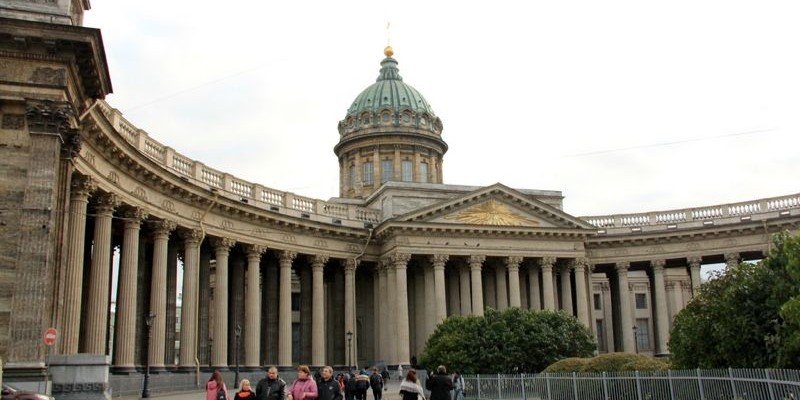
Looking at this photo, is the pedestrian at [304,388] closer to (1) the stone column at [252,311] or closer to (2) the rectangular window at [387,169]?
(1) the stone column at [252,311]

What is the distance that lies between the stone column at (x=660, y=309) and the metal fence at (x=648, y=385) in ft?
96.3

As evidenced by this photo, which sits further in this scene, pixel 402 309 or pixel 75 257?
pixel 402 309

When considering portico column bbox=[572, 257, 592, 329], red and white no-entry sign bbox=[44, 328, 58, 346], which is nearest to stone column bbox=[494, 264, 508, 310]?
portico column bbox=[572, 257, 592, 329]

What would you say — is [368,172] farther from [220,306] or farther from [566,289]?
[220,306]

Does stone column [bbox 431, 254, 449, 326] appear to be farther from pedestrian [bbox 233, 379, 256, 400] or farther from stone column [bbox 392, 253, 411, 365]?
pedestrian [bbox 233, 379, 256, 400]

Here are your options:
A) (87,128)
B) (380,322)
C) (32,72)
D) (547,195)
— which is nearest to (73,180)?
(87,128)

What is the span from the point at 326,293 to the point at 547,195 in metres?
20.6

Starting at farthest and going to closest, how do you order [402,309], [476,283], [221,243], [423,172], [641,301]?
1. [641,301]
2. [423,172]
3. [476,283]
4. [402,309]
5. [221,243]

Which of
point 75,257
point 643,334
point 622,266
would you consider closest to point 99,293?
point 75,257

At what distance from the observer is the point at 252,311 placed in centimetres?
5153

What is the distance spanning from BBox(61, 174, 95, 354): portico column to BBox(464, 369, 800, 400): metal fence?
54.9 ft

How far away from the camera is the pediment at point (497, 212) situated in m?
59.3

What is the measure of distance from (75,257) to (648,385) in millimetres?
22383

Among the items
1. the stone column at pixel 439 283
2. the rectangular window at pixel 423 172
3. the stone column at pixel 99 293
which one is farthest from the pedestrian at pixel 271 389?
the rectangular window at pixel 423 172
